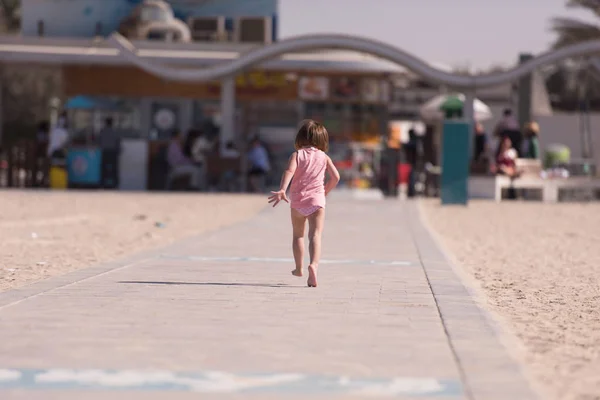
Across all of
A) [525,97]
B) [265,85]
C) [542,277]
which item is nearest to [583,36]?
[525,97]

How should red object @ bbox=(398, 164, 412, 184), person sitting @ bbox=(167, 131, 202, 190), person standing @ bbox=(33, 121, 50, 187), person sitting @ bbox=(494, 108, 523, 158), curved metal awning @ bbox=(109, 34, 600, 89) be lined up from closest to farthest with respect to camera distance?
1. person sitting @ bbox=(494, 108, 523, 158)
2. curved metal awning @ bbox=(109, 34, 600, 89)
3. person sitting @ bbox=(167, 131, 202, 190)
4. person standing @ bbox=(33, 121, 50, 187)
5. red object @ bbox=(398, 164, 412, 184)

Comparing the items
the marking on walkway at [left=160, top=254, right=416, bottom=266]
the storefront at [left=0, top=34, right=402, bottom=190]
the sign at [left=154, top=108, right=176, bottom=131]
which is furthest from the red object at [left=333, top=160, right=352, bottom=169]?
the marking on walkway at [left=160, top=254, right=416, bottom=266]

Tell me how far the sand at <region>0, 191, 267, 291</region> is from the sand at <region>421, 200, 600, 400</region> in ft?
12.5

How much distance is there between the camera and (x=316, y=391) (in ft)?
19.4

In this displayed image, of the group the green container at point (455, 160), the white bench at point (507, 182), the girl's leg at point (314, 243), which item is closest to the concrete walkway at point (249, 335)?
the girl's leg at point (314, 243)

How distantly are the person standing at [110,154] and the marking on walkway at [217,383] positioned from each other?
25.8m

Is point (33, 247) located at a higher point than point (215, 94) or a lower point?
lower

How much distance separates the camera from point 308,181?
10719 millimetres

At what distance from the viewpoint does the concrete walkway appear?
6.03m

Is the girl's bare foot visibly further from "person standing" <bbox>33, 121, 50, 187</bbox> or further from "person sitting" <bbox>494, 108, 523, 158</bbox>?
"person standing" <bbox>33, 121, 50, 187</bbox>

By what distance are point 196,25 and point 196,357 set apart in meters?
34.9

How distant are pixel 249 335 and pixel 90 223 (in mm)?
12898

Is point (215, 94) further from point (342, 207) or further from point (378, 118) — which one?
point (342, 207)

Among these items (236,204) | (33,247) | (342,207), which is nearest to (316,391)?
(33,247)
